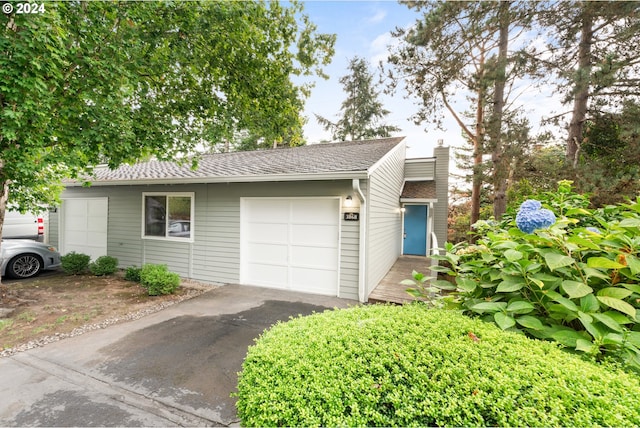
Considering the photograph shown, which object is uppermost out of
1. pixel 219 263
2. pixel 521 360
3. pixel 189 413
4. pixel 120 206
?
pixel 120 206

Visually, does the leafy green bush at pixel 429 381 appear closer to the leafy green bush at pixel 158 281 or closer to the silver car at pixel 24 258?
the leafy green bush at pixel 158 281

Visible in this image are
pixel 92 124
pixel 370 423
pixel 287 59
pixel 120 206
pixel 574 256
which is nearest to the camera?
pixel 370 423

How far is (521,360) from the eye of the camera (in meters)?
1.35

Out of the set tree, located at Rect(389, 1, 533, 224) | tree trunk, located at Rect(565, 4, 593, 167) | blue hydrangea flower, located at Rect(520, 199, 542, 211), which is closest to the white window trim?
blue hydrangea flower, located at Rect(520, 199, 542, 211)

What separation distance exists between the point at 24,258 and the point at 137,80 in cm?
612

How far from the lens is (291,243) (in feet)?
19.7

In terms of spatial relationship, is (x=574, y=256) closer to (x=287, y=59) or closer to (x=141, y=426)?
(x=141, y=426)

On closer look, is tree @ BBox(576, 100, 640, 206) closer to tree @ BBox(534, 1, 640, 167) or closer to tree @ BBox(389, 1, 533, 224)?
tree @ BBox(534, 1, 640, 167)

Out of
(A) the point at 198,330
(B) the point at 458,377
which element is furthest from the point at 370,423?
(A) the point at 198,330

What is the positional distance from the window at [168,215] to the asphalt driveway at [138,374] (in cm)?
302

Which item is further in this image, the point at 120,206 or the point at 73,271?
the point at 120,206

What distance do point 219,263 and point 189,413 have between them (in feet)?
14.9

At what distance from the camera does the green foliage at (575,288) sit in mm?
1343

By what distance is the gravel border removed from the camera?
3.44m
